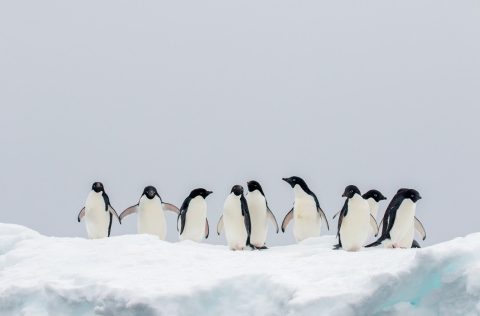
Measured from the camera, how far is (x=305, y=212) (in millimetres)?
12539

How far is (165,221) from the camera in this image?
13219 mm

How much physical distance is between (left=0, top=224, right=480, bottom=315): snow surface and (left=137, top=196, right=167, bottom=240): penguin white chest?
236cm

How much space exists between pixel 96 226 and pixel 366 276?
17.4ft

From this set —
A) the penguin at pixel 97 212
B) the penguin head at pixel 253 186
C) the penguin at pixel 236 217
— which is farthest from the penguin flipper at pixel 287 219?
the penguin at pixel 97 212

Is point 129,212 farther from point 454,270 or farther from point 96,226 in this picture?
point 454,270

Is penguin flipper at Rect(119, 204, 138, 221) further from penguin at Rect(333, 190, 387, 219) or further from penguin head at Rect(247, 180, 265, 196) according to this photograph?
penguin at Rect(333, 190, 387, 219)

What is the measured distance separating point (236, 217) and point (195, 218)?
1.13 m

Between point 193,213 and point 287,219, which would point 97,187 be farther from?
point 287,219

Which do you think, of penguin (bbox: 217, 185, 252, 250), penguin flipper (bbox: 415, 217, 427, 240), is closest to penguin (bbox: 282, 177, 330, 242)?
penguin (bbox: 217, 185, 252, 250)

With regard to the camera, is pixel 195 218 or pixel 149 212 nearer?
pixel 195 218

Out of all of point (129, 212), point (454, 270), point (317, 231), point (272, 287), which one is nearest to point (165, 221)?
point (129, 212)

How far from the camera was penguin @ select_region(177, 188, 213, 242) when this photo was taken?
12695 mm

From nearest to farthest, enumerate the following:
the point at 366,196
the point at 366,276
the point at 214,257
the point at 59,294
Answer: the point at 366,276 < the point at 59,294 < the point at 214,257 < the point at 366,196

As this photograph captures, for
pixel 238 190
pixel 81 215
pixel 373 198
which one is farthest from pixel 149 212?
pixel 373 198
